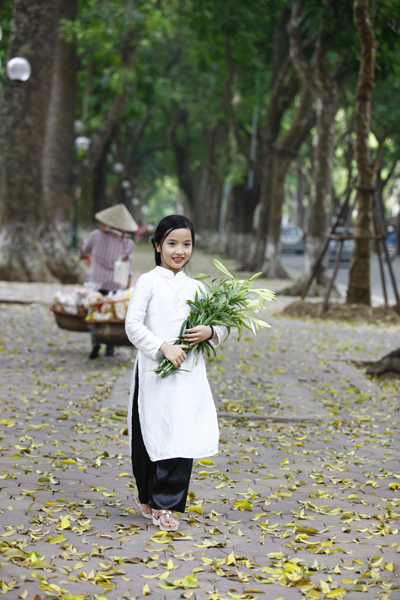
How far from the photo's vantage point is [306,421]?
6645mm

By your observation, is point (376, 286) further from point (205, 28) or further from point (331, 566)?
point (331, 566)

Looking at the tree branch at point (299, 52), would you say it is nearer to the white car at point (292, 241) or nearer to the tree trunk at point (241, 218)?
the tree trunk at point (241, 218)

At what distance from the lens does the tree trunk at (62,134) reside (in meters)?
18.1

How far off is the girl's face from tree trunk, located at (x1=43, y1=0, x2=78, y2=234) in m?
14.0

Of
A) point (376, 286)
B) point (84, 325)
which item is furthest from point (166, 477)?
point (376, 286)

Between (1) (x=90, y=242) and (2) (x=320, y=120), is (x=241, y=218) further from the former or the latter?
(1) (x=90, y=242)

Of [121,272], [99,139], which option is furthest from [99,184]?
[121,272]

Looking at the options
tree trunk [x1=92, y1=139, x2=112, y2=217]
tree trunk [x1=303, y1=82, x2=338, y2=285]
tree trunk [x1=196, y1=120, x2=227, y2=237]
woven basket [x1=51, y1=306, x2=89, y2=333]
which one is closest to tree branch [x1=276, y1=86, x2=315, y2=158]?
tree trunk [x1=303, y1=82, x2=338, y2=285]

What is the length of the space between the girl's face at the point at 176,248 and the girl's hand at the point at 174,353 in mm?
450

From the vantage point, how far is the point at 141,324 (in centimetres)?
396

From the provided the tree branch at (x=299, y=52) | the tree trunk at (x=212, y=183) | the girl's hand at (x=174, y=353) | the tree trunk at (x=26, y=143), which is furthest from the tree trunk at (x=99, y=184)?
the girl's hand at (x=174, y=353)

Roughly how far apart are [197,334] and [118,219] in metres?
5.16

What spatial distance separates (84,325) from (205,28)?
55.8ft

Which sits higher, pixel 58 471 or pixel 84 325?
pixel 84 325
